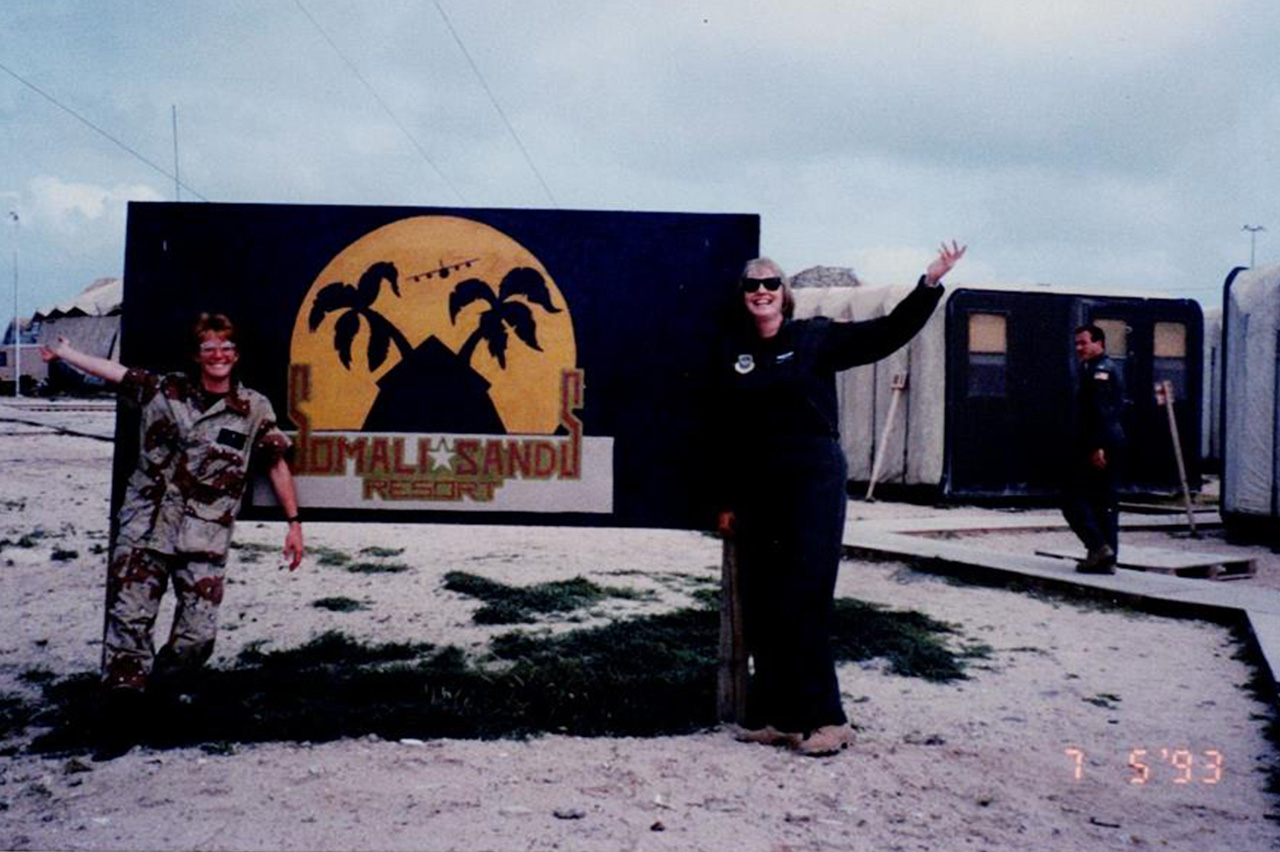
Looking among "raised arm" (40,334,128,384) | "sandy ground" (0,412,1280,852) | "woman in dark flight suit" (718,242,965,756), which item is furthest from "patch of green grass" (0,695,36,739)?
"woman in dark flight suit" (718,242,965,756)

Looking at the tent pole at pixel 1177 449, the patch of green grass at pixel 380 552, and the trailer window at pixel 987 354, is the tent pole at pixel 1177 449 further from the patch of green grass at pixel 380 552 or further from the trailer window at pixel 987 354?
the patch of green grass at pixel 380 552

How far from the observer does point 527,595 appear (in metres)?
6.89

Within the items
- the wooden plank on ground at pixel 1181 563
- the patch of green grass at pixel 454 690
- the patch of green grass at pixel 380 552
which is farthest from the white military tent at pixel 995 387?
the patch of green grass at pixel 454 690

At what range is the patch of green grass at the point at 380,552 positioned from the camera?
8474mm

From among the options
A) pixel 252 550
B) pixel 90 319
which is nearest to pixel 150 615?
pixel 252 550

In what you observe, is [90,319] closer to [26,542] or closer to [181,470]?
[26,542]

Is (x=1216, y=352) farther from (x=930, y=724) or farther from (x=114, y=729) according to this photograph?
(x=114, y=729)

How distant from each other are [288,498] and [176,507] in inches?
17.1

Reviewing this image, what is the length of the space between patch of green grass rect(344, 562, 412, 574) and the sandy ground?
4.61 ft

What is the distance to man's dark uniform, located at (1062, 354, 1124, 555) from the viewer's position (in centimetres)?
780

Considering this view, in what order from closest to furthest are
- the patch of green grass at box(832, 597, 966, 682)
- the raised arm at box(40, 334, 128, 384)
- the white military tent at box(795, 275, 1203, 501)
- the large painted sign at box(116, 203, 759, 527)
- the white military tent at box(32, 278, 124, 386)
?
the raised arm at box(40, 334, 128, 384)
the large painted sign at box(116, 203, 759, 527)
the patch of green grass at box(832, 597, 966, 682)
the white military tent at box(795, 275, 1203, 501)
the white military tent at box(32, 278, 124, 386)

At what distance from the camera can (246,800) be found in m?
3.35

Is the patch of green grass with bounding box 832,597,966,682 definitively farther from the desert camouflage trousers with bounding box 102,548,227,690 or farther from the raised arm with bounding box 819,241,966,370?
the desert camouflage trousers with bounding box 102,548,227,690

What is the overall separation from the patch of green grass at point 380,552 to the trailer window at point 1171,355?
11.1 m
